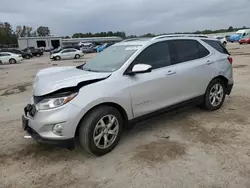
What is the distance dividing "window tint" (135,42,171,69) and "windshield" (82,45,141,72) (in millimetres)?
170

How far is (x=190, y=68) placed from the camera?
14.3 ft

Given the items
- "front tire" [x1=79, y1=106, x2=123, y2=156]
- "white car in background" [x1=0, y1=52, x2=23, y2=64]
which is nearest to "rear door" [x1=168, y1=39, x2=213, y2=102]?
"front tire" [x1=79, y1=106, x2=123, y2=156]

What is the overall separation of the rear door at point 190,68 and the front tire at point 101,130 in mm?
1385

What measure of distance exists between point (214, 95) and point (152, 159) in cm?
250

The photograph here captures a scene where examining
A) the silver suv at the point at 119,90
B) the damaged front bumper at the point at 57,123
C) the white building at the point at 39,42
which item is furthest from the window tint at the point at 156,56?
the white building at the point at 39,42

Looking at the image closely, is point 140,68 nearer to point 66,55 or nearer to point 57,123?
point 57,123

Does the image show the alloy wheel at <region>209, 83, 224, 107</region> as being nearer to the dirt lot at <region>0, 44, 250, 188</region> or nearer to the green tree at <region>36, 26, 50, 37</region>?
the dirt lot at <region>0, 44, 250, 188</region>

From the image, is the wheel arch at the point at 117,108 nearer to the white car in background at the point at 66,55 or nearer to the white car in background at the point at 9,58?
the white car in background at the point at 9,58

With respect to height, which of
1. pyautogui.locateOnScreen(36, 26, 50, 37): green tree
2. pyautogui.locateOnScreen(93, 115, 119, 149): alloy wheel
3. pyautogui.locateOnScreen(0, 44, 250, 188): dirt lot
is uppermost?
pyautogui.locateOnScreen(36, 26, 50, 37): green tree

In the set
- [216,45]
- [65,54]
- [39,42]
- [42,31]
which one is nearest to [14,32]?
[42,31]

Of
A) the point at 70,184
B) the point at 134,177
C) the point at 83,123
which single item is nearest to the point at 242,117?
the point at 134,177

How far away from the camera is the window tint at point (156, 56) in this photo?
3848mm

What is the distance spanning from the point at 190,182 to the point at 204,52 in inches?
116

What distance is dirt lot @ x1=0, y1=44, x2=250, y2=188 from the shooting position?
282cm
